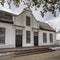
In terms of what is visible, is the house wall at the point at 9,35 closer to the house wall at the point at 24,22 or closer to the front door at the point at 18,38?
the front door at the point at 18,38

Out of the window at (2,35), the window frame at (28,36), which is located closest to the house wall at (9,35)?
the window at (2,35)

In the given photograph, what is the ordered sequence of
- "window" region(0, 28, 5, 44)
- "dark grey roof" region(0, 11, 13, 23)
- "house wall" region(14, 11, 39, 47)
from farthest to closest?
1. "house wall" region(14, 11, 39, 47)
2. "dark grey roof" region(0, 11, 13, 23)
3. "window" region(0, 28, 5, 44)

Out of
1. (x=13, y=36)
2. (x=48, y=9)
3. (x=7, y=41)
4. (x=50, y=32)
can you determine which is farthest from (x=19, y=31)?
(x=48, y=9)

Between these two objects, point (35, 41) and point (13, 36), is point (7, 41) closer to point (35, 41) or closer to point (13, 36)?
point (13, 36)

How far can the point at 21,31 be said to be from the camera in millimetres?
27016

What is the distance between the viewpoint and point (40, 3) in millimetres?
9883

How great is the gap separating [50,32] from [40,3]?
28215mm

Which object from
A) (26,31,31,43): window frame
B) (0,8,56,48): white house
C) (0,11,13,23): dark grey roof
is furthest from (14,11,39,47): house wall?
(0,11,13,23): dark grey roof

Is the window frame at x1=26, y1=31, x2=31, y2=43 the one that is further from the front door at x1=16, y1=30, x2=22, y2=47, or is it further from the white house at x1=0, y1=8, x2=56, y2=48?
the front door at x1=16, y1=30, x2=22, y2=47

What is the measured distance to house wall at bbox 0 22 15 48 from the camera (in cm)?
2331

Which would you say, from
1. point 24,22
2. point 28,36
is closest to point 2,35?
point 24,22

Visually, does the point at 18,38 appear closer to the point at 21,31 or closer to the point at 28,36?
the point at 21,31

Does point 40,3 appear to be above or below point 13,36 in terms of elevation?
above

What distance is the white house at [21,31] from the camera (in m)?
23.4
